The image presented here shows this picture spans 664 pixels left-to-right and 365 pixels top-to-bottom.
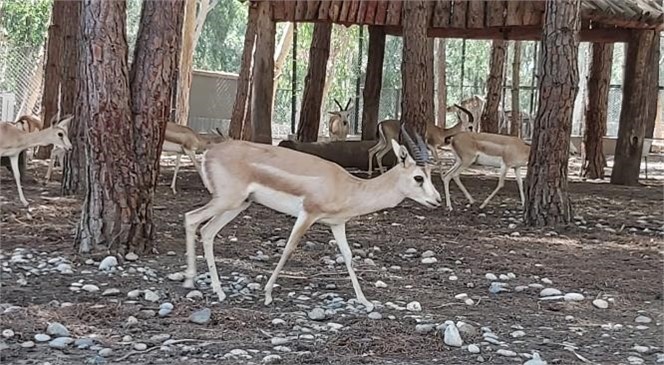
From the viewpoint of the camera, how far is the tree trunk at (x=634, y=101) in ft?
37.6

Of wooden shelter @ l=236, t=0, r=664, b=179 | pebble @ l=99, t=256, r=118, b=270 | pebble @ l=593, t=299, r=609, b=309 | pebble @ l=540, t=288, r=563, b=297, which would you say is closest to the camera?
pebble @ l=593, t=299, r=609, b=309

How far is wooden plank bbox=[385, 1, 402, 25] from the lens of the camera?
11.1 metres

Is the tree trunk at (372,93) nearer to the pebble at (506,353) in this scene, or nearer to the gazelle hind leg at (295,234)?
the gazelle hind leg at (295,234)

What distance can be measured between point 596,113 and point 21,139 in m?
8.22

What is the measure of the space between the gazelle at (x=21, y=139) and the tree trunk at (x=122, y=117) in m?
3.19

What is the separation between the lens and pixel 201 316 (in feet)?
13.4

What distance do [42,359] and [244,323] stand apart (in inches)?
37.7

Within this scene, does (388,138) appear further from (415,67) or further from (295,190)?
(295,190)

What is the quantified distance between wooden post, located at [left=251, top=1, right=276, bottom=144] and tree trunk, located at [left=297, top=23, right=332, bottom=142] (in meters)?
1.81

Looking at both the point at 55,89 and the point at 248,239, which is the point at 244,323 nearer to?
the point at 248,239

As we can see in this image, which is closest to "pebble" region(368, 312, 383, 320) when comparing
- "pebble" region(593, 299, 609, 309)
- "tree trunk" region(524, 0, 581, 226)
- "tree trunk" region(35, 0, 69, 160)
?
"pebble" region(593, 299, 609, 309)

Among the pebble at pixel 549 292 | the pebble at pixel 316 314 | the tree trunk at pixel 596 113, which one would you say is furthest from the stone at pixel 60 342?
the tree trunk at pixel 596 113

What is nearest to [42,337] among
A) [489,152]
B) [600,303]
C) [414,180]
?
[414,180]

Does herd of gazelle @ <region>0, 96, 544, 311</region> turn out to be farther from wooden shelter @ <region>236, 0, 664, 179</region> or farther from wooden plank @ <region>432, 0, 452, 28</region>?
wooden plank @ <region>432, 0, 452, 28</region>
